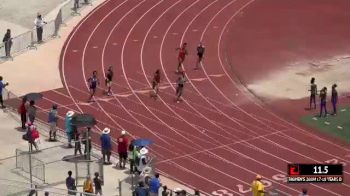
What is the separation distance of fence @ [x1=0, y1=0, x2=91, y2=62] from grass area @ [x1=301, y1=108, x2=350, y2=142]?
1490 cm

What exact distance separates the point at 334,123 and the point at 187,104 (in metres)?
6.00

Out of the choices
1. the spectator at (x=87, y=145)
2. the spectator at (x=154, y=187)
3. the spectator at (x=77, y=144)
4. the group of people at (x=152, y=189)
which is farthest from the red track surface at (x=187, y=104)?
the spectator at (x=154, y=187)

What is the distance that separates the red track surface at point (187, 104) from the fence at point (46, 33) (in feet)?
3.61

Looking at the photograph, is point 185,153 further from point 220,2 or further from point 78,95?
point 220,2

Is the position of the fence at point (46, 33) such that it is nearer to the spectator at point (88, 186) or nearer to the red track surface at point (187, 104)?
the red track surface at point (187, 104)

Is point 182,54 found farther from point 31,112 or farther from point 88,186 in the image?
point 88,186

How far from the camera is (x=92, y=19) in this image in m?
50.7

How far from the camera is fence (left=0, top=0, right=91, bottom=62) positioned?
46469 mm

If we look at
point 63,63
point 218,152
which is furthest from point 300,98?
point 63,63

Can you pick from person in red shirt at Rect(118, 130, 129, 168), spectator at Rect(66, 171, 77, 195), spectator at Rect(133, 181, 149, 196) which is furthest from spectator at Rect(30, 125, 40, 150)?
spectator at Rect(133, 181, 149, 196)

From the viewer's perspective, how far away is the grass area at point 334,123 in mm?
37656

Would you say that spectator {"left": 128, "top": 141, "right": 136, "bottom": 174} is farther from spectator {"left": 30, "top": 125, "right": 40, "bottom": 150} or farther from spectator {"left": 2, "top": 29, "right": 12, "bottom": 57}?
spectator {"left": 2, "top": 29, "right": 12, "bottom": 57}

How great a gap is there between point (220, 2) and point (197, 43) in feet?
23.6

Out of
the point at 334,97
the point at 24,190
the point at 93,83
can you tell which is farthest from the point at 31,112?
the point at 334,97
